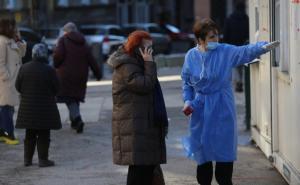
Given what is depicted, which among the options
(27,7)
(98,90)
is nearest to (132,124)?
(98,90)

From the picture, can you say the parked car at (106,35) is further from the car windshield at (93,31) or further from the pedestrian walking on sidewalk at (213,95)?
the pedestrian walking on sidewalk at (213,95)

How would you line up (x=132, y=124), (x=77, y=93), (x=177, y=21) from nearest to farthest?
(x=132, y=124) < (x=77, y=93) < (x=177, y=21)

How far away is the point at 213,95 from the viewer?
6.32 m

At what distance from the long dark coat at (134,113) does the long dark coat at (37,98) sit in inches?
104

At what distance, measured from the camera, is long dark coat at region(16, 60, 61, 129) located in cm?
869

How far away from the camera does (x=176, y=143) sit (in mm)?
10258

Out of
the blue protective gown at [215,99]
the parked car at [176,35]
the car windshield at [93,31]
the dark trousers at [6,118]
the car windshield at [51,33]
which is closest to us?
the blue protective gown at [215,99]

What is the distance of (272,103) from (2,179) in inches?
120

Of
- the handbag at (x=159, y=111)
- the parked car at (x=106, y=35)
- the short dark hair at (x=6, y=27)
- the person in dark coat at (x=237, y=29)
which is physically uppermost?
the short dark hair at (x=6, y=27)

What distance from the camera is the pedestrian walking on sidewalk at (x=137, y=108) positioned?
6.15 m

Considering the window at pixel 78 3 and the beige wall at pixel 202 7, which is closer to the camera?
the window at pixel 78 3

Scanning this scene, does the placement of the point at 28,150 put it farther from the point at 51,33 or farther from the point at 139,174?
the point at 51,33

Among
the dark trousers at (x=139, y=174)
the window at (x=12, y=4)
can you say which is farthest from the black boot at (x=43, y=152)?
the window at (x=12, y=4)

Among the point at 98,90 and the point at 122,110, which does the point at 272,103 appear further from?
the point at 98,90
